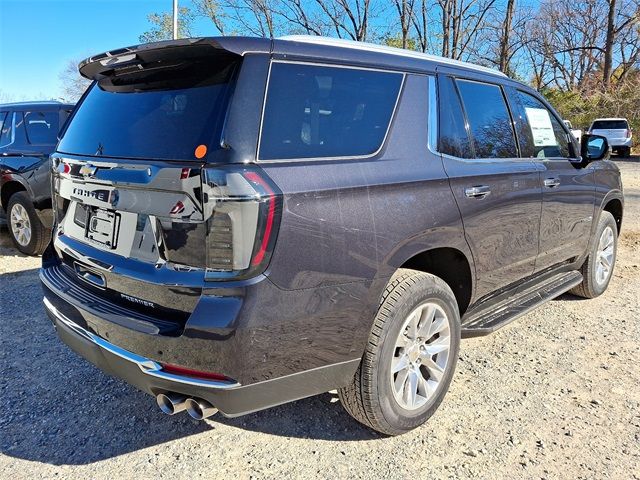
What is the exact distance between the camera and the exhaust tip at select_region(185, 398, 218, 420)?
2049mm

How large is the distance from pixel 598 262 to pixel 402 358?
3.19 metres

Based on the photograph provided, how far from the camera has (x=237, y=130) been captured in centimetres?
194

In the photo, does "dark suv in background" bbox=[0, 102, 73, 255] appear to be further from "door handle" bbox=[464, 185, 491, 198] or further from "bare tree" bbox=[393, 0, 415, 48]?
"bare tree" bbox=[393, 0, 415, 48]

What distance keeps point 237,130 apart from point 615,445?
246 centimetres

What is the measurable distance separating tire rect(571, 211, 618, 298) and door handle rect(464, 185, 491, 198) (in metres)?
2.09

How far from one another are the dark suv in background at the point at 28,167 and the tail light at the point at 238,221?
4.60 meters

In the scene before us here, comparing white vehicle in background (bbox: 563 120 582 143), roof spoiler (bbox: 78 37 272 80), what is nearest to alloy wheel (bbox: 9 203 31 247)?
roof spoiler (bbox: 78 37 272 80)

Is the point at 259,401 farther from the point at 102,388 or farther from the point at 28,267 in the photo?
the point at 28,267

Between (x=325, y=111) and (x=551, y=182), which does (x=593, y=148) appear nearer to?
(x=551, y=182)

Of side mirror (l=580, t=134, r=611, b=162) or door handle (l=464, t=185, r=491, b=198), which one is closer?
door handle (l=464, t=185, r=491, b=198)

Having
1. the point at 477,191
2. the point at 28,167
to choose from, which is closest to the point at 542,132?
the point at 477,191

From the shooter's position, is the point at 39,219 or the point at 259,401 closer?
the point at 259,401

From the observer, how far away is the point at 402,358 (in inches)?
100

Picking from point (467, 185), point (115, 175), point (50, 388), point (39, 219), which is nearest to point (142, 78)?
point (115, 175)
